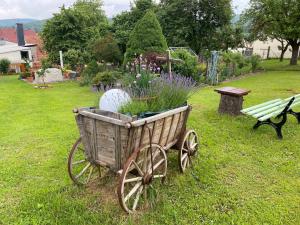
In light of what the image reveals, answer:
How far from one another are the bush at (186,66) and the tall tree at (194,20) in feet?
30.5

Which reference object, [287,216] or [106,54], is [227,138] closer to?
[287,216]

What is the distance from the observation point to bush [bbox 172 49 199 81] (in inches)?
420

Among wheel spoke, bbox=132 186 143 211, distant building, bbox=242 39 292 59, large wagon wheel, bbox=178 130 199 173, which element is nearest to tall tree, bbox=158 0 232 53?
distant building, bbox=242 39 292 59

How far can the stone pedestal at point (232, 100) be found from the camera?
6.10m

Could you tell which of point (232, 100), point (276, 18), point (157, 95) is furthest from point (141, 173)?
point (276, 18)

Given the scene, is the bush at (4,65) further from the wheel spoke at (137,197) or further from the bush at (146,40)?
the wheel spoke at (137,197)

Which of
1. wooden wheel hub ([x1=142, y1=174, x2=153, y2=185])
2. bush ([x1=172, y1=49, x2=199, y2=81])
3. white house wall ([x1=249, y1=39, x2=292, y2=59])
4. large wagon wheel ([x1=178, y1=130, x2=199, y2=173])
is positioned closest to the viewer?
wooden wheel hub ([x1=142, y1=174, x2=153, y2=185])

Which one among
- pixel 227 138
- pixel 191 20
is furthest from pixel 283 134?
pixel 191 20

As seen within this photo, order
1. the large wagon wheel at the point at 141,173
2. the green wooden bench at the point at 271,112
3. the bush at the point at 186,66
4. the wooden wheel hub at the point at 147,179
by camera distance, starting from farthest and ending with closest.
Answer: the bush at the point at 186,66, the green wooden bench at the point at 271,112, the wooden wheel hub at the point at 147,179, the large wagon wheel at the point at 141,173

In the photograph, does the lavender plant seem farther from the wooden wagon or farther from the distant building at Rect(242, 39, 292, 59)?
the distant building at Rect(242, 39, 292, 59)

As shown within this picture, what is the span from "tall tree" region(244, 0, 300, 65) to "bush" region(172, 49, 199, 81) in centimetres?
798

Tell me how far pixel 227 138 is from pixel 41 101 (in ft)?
22.3

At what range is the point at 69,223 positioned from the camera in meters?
2.68

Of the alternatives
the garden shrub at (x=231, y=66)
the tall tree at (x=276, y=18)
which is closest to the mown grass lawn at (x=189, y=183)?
the garden shrub at (x=231, y=66)
